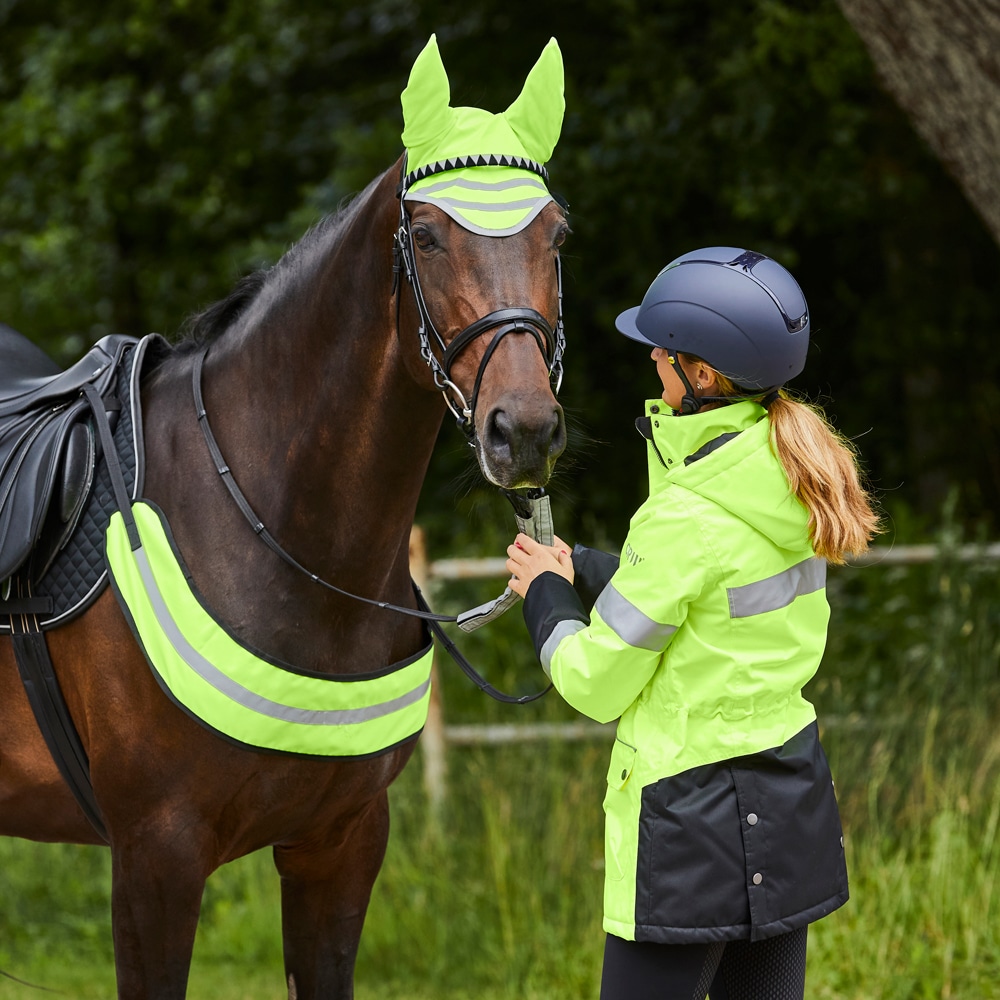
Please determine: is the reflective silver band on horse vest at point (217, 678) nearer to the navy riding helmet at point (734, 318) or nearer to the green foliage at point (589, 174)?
the navy riding helmet at point (734, 318)

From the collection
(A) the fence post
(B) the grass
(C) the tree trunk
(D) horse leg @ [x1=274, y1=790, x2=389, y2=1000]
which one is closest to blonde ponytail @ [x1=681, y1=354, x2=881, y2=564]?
(D) horse leg @ [x1=274, y1=790, x2=389, y2=1000]

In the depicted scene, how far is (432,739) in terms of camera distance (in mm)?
5020

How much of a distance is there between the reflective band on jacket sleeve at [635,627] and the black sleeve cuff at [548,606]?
0.39 ft

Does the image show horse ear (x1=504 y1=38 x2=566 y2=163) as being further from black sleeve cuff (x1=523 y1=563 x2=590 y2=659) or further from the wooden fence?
the wooden fence

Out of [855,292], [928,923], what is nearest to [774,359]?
[928,923]

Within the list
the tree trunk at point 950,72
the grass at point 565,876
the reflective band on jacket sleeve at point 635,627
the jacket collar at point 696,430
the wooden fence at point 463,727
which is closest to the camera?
the reflective band on jacket sleeve at point 635,627

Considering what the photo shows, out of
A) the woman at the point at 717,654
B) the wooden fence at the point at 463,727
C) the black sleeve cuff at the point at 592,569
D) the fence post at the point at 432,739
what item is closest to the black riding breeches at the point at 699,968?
the woman at the point at 717,654

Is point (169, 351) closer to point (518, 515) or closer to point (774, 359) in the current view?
point (518, 515)

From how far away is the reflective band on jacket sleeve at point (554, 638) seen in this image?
2029 millimetres

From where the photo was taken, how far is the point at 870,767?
4.56 metres

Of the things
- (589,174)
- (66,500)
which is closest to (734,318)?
(66,500)

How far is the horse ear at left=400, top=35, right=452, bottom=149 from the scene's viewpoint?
2.17 meters

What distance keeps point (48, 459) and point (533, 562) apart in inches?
38.7

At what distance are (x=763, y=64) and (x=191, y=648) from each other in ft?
18.4
